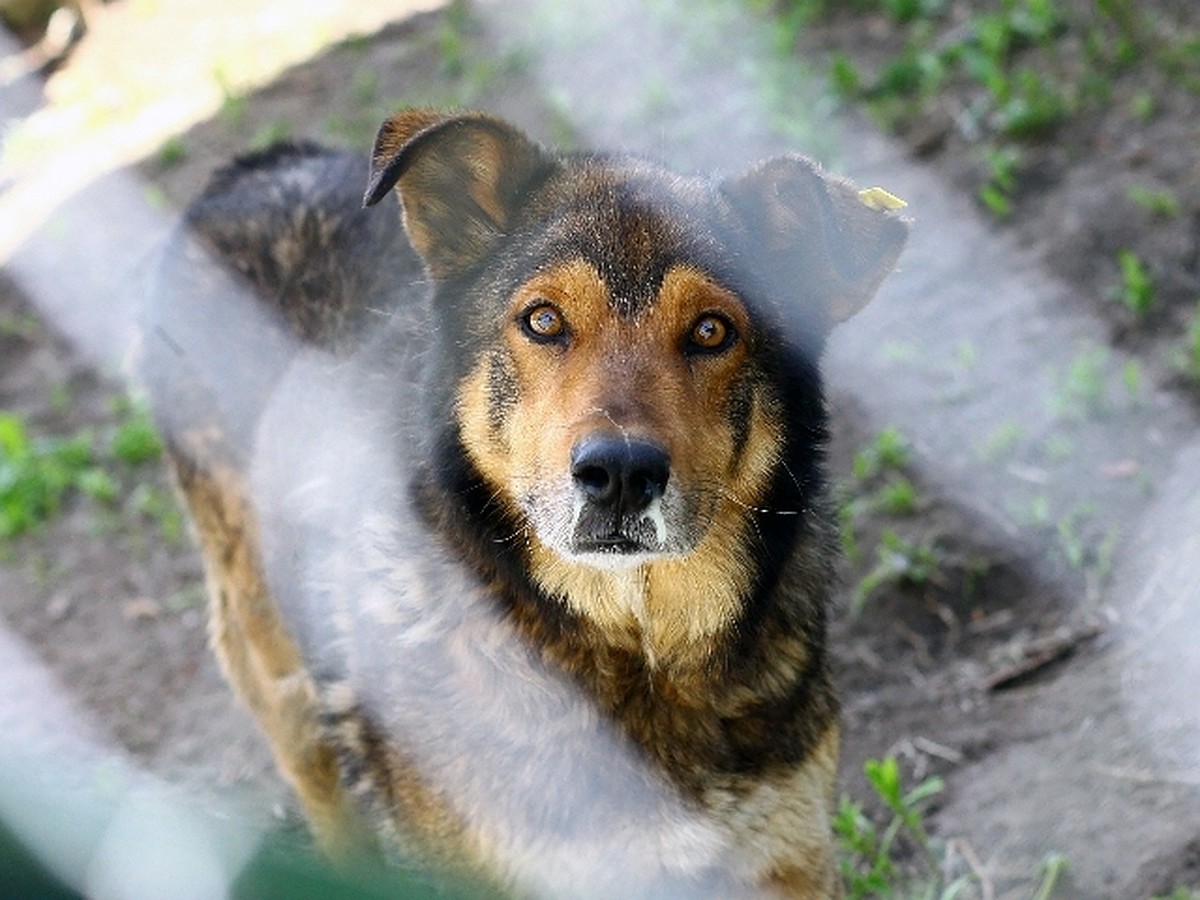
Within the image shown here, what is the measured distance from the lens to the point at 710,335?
316 centimetres

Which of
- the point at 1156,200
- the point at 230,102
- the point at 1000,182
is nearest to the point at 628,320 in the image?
the point at 1156,200

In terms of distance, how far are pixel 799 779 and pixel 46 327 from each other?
5958mm

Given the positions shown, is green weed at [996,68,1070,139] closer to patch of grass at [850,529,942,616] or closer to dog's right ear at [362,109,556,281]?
patch of grass at [850,529,942,616]

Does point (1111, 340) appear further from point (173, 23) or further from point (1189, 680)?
point (173, 23)

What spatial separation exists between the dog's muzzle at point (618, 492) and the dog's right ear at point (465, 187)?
0.79m

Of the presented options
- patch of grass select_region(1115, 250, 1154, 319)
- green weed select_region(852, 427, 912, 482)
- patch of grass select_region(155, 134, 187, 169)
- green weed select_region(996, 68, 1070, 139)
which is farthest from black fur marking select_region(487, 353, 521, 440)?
patch of grass select_region(155, 134, 187, 169)

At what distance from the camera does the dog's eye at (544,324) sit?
10.4 ft

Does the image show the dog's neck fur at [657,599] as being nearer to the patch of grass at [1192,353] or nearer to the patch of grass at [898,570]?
the patch of grass at [898,570]

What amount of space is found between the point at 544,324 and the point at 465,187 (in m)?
0.48

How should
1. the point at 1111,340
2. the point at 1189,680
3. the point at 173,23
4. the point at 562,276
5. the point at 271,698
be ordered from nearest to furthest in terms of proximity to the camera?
1. the point at 562,276
2. the point at 1189,680
3. the point at 271,698
4. the point at 1111,340
5. the point at 173,23

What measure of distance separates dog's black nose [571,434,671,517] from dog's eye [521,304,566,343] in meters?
0.36

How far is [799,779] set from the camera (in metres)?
3.48

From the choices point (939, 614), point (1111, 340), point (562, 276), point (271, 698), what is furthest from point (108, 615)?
point (1111, 340)

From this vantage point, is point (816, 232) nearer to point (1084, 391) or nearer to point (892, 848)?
point (892, 848)
